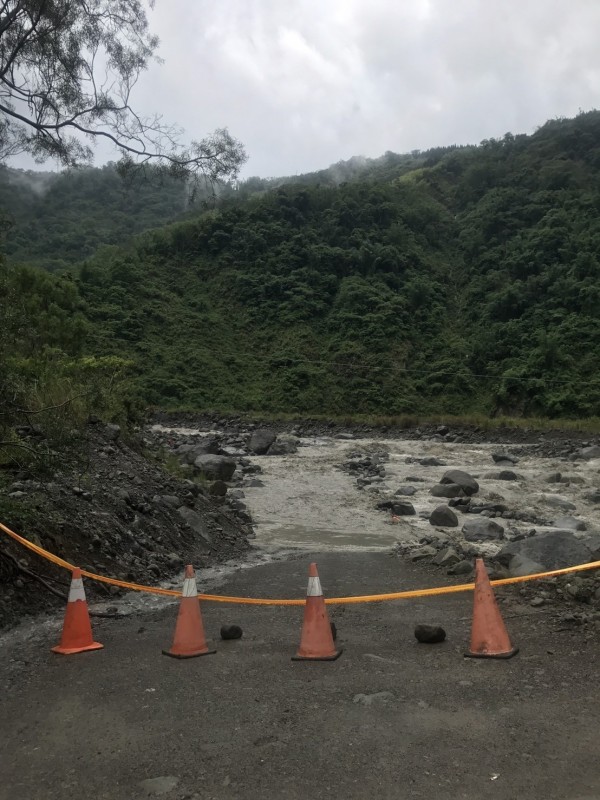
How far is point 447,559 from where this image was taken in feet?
27.2

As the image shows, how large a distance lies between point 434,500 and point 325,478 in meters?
4.00

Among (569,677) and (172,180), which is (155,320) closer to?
(172,180)

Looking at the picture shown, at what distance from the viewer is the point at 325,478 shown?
60.5ft

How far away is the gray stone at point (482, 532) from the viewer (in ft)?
35.1

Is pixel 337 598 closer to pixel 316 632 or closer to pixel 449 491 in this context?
pixel 316 632

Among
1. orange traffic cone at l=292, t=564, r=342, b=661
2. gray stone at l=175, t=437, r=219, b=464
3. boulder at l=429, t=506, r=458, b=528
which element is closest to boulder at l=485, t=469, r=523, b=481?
boulder at l=429, t=506, r=458, b=528

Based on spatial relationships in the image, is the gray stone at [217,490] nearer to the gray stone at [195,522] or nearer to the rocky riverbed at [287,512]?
the rocky riverbed at [287,512]

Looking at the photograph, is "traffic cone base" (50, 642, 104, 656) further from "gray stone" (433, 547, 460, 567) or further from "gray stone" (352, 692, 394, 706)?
"gray stone" (433, 547, 460, 567)

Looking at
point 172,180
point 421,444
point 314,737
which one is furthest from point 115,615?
point 421,444

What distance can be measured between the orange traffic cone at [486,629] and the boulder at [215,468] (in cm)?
1136

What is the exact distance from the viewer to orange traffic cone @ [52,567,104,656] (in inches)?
192

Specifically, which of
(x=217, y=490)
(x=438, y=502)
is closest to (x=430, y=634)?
(x=217, y=490)

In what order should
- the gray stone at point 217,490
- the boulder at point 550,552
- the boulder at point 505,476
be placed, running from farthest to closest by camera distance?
the boulder at point 505,476, the gray stone at point 217,490, the boulder at point 550,552

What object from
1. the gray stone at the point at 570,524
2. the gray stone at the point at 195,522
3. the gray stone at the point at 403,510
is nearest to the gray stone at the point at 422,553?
the gray stone at the point at 195,522
